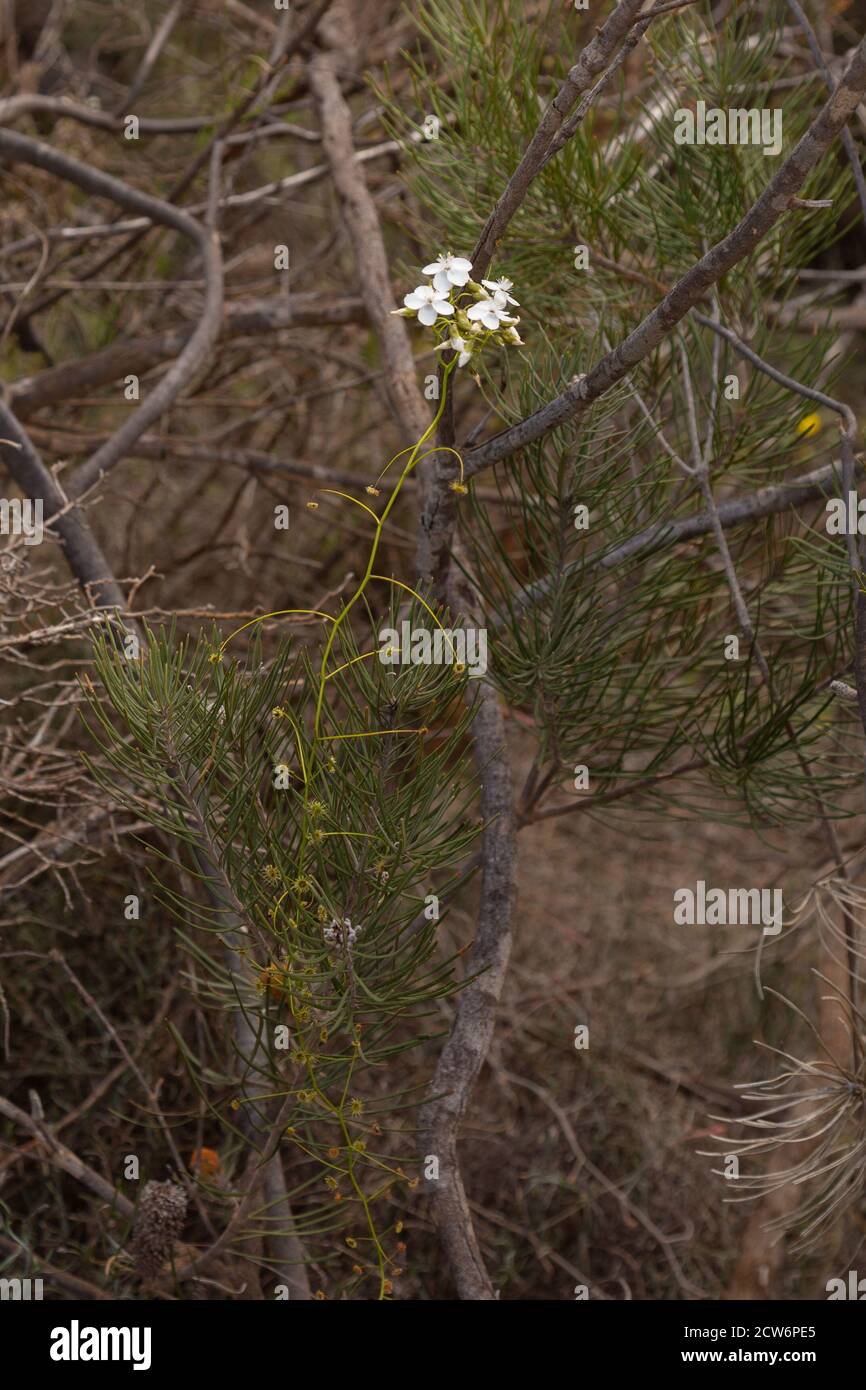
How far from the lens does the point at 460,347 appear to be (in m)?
0.55

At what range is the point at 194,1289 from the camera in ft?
2.66

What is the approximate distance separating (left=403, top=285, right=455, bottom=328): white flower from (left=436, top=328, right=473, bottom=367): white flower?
0.01m

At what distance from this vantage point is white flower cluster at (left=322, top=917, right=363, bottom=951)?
1.95ft

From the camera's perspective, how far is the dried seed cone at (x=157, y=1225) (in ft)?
2.47

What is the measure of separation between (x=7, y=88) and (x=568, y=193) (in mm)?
1054

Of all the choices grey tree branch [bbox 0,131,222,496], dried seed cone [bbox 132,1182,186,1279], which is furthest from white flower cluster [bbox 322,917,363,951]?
grey tree branch [bbox 0,131,222,496]

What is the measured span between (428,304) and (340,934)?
30 cm

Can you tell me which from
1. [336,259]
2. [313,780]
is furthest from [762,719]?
[336,259]

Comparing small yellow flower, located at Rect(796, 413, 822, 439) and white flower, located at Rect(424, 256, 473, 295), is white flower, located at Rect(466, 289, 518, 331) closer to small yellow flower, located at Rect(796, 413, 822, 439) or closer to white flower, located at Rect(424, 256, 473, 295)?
white flower, located at Rect(424, 256, 473, 295)

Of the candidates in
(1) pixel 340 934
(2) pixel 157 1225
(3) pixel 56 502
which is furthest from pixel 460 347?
(2) pixel 157 1225

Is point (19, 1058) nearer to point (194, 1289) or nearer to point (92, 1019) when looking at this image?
point (92, 1019)

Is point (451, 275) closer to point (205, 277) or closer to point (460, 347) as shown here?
point (460, 347)

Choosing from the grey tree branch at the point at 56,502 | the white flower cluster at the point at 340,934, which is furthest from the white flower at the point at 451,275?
the grey tree branch at the point at 56,502

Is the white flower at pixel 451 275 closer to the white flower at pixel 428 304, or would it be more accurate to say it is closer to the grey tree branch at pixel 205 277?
the white flower at pixel 428 304
